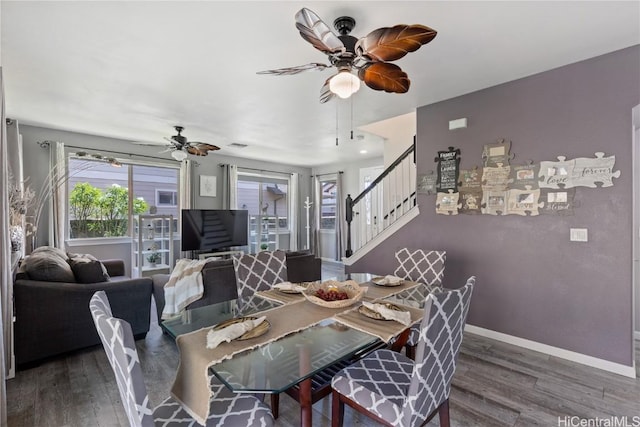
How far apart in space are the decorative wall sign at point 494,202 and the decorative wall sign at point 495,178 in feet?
0.15

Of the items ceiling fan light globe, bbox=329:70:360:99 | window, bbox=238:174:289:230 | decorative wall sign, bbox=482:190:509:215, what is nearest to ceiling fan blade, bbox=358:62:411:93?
ceiling fan light globe, bbox=329:70:360:99

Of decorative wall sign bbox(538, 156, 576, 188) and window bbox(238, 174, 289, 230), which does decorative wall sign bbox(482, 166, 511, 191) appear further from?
window bbox(238, 174, 289, 230)

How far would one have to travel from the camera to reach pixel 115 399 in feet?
7.11

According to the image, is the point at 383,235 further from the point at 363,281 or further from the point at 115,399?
the point at 115,399

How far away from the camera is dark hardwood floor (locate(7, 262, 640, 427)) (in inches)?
76.7

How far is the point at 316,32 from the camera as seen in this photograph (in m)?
1.61

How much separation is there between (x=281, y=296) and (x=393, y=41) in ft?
5.84

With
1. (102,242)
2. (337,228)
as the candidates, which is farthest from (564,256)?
(102,242)

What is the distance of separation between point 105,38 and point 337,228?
20.1 ft

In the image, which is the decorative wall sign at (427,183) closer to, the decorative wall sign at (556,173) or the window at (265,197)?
the decorative wall sign at (556,173)

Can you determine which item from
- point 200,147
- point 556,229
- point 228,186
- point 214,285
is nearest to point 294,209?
point 228,186

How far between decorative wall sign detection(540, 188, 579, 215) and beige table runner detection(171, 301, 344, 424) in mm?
2557

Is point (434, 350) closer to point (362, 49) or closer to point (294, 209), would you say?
point (362, 49)

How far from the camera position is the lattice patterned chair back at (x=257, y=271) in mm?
2460
